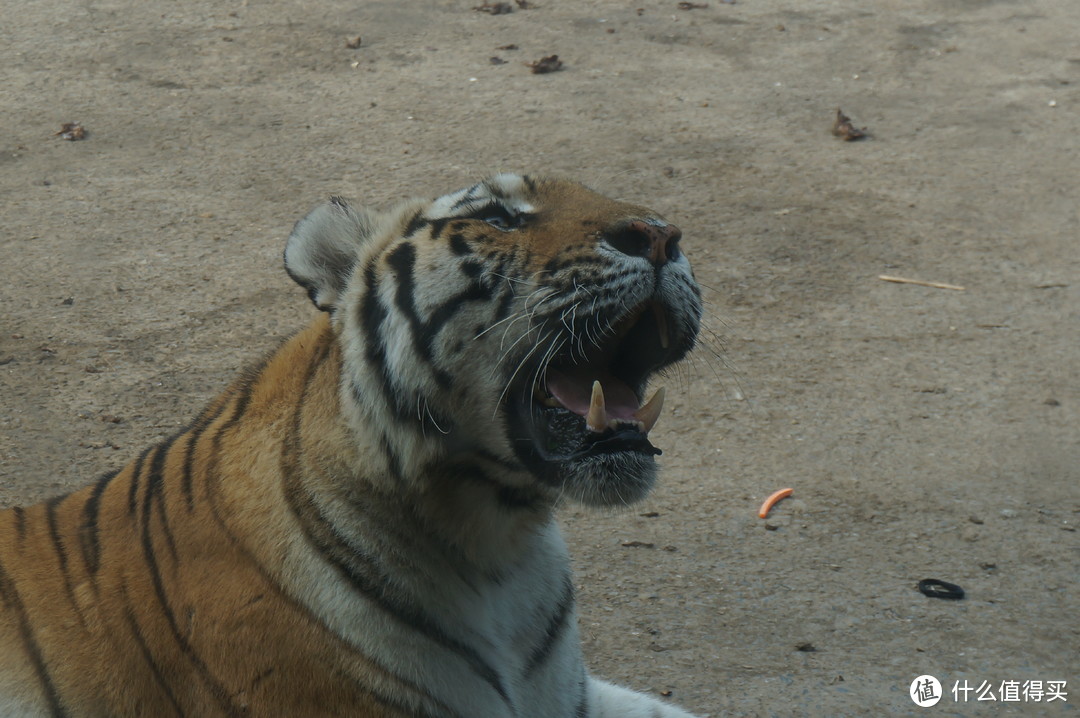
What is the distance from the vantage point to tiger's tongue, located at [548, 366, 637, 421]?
1.97m

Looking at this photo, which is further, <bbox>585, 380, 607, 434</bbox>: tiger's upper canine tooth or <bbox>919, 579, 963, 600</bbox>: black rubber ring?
<bbox>919, 579, 963, 600</bbox>: black rubber ring

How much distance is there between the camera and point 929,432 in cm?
357

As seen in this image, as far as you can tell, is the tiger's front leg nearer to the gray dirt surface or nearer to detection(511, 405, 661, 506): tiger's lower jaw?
the gray dirt surface

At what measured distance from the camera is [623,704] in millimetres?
2400

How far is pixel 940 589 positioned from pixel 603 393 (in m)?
1.32

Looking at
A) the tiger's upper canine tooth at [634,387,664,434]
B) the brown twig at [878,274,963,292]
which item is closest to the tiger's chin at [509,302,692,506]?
the tiger's upper canine tooth at [634,387,664,434]

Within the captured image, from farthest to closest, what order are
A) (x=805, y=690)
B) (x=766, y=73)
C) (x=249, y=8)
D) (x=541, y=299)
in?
(x=249, y=8) → (x=766, y=73) → (x=805, y=690) → (x=541, y=299)

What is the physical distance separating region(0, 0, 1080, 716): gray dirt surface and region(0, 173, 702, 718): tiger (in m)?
0.45

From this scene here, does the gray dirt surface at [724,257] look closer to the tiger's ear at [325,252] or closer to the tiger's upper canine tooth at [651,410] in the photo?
the tiger's upper canine tooth at [651,410]

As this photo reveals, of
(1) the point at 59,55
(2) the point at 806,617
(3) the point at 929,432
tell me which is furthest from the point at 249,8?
(2) the point at 806,617

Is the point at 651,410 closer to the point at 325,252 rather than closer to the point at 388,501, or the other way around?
the point at 388,501

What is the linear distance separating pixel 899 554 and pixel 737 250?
1697 mm

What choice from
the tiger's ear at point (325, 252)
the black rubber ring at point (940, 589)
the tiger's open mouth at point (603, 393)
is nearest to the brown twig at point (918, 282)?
the black rubber ring at point (940, 589)

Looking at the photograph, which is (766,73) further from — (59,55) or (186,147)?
(59,55)
